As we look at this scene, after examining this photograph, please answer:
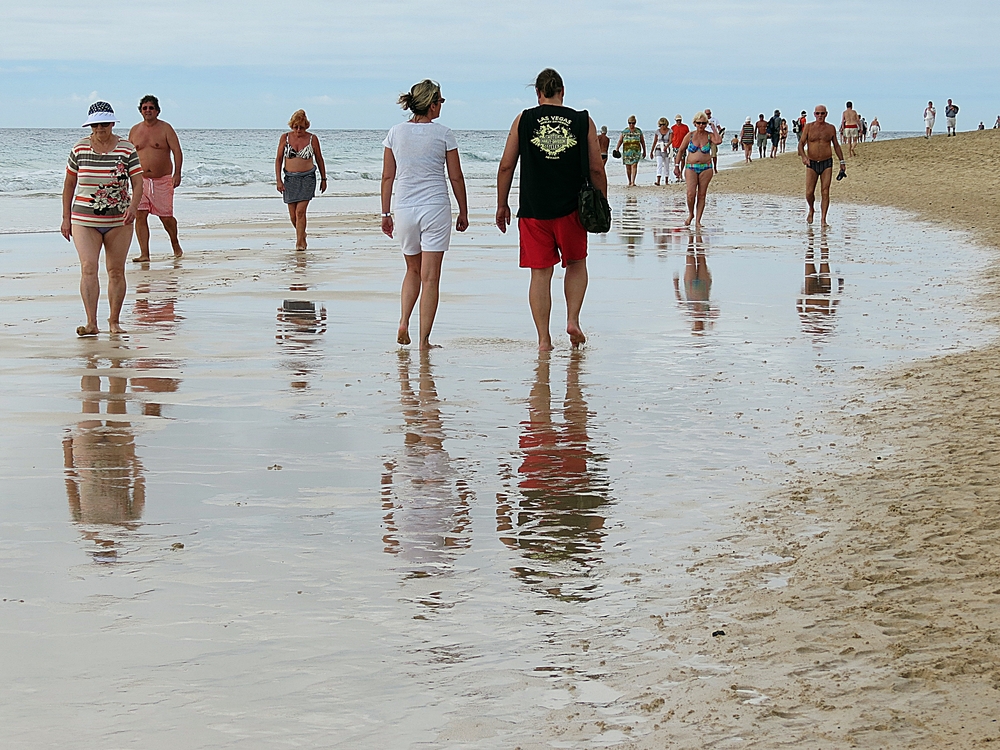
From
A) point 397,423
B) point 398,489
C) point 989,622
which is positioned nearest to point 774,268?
point 397,423

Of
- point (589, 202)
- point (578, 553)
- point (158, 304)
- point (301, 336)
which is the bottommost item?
point (578, 553)

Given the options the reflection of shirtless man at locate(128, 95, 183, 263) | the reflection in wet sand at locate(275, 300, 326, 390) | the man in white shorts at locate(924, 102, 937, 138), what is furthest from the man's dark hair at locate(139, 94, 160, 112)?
the man in white shorts at locate(924, 102, 937, 138)

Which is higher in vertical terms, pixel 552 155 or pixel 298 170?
pixel 298 170

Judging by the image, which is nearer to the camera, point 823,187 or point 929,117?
point 823,187

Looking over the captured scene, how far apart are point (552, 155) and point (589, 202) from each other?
417 millimetres

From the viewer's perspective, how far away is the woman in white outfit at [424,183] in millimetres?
8648

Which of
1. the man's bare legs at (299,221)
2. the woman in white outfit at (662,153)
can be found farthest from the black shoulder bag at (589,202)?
the woman in white outfit at (662,153)

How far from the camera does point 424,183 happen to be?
8.67 m

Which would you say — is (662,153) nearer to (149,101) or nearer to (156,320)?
(149,101)

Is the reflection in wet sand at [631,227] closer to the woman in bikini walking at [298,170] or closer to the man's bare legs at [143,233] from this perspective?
the woman in bikini walking at [298,170]

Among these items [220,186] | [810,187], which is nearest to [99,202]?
[810,187]

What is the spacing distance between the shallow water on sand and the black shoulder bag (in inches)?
34.1

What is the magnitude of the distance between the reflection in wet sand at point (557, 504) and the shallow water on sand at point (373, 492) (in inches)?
0.7

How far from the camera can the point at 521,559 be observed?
14.0ft
